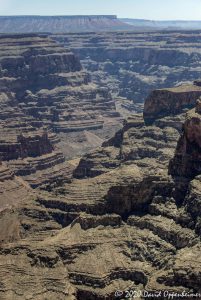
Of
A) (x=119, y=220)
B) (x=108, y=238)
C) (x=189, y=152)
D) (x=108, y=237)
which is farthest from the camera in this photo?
(x=189, y=152)

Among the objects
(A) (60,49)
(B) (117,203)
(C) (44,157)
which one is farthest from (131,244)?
(A) (60,49)

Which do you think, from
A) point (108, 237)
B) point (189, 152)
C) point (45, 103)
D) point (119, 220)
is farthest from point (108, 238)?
point (45, 103)

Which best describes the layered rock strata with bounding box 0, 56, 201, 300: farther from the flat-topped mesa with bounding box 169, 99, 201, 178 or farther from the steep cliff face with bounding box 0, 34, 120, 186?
the steep cliff face with bounding box 0, 34, 120, 186

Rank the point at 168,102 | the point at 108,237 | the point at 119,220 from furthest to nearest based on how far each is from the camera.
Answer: the point at 168,102 → the point at 119,220 → the point at 108,237

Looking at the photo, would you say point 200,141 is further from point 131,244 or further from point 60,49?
point 60,49

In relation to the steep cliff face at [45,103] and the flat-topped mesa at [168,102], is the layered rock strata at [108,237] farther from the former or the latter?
the steep cliff face at [45,103]

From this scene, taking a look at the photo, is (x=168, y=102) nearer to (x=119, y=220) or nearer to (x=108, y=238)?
(x=119, y=220)

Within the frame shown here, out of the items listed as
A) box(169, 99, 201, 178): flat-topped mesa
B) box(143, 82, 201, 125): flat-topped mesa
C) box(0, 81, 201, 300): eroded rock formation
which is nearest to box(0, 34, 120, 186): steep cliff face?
box(143, 82, 201, 125): flat-topped mesa
